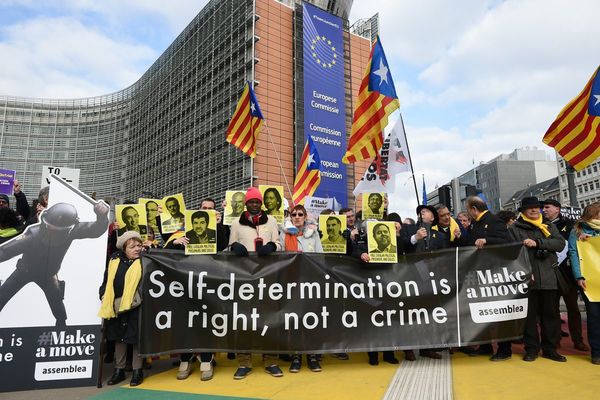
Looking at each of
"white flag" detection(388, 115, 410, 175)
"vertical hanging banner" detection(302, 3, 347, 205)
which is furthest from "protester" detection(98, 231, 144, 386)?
"vertical hanging banner" detection(302, 3, 347, 205)

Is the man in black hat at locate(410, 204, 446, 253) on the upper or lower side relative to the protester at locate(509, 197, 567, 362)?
upper

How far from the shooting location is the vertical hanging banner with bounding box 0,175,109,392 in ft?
13.7

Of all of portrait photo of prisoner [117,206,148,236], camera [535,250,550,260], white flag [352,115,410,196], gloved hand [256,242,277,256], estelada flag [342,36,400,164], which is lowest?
camera [535,250,550,260]

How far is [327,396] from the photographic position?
12.2 ft

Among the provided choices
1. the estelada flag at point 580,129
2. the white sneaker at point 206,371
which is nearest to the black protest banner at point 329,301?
the white sneaker at point 206,371

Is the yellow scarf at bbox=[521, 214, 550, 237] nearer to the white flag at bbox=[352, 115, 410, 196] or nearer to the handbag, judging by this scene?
the white flag at bbox=[352, 115, 410, 196]

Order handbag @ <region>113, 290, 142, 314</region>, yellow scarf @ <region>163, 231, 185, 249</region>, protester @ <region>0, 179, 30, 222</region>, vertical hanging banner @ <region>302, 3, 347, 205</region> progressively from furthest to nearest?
1. vertical hanging banner @ <region>302, 3, 347, 205</region>
2. protester @ <region>0, 179, 30, 222</region>
3. yellow scarf @ <region>163, 231, 185, 249</region>
4. handbag @ <region>113, 290, 142, 314</region>

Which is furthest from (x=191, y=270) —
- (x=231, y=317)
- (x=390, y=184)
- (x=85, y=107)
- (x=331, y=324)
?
(x=85, y=107)

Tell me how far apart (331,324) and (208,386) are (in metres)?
1.45

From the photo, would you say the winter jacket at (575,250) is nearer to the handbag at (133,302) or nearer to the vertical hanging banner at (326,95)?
the handbag at (133,302)

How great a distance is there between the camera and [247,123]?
31.0ft

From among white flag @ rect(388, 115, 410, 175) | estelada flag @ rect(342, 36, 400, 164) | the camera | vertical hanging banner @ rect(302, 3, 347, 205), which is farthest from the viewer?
vertical hanging banner @ rect(302, 3, 347, 205)

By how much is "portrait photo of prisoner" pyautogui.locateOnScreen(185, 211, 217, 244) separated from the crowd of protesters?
80 mm

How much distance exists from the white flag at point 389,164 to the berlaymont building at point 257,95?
91.0 feet
